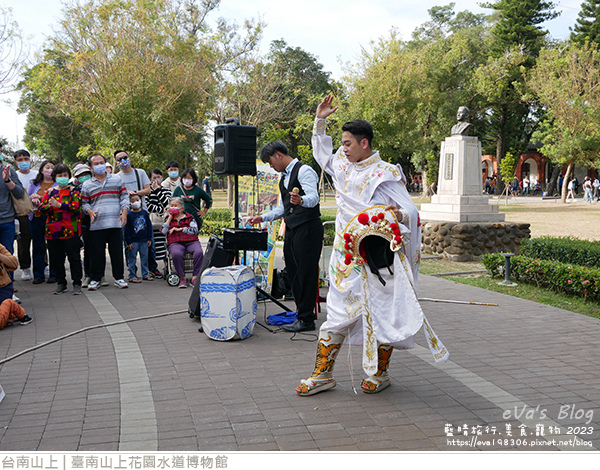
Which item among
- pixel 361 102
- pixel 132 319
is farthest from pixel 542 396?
pixel 361 102

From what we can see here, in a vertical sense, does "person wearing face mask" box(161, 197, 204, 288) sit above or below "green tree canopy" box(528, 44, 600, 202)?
below

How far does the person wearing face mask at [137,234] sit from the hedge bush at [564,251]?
674 cm

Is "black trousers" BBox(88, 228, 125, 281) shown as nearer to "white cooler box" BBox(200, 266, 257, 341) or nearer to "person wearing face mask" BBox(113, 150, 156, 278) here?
"person wearing face mask" BBox(113, 150, 156, 278)

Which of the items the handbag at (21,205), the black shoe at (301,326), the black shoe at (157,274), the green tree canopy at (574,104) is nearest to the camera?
the black shoe at (301,326)

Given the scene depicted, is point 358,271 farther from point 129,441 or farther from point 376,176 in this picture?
point 129,441

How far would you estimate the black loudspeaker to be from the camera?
Result: 6.54 m

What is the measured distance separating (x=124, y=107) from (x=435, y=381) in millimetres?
15962

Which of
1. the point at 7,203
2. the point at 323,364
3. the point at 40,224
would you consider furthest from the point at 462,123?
the point at 323,364

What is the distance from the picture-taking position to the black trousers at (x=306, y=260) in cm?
611

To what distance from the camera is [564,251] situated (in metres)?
9.30

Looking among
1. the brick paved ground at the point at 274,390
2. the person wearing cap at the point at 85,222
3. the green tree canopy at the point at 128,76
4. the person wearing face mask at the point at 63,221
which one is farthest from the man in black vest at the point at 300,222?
the green tree canopy at the point at 128,76

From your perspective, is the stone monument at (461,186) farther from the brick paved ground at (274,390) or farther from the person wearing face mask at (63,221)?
the person wearing face mask at (63,221)

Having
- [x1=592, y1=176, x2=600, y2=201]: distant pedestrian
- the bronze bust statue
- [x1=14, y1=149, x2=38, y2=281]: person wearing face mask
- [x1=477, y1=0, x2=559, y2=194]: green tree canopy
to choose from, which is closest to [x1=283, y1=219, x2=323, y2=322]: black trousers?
[x1=14, y1=149, x2=38, y2=281]: person wearing face mask

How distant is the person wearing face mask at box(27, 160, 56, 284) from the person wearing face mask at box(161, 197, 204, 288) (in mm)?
2169
